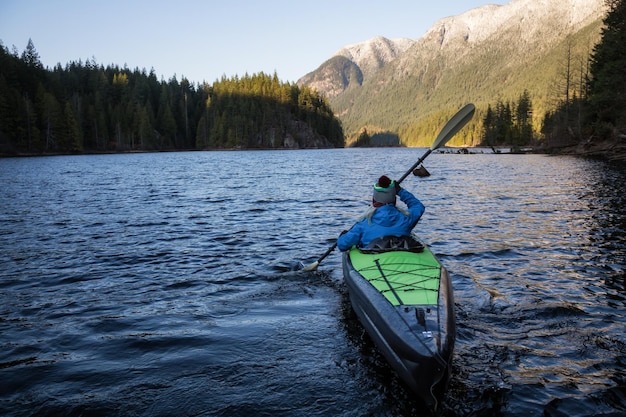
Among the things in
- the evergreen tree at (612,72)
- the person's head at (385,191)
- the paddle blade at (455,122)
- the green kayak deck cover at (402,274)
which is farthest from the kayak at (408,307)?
the evergreen tree at (612,72)

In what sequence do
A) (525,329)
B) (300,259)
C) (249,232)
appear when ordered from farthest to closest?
(249,232)
(300,259)
(525,329)

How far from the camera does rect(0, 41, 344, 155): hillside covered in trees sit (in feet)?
260

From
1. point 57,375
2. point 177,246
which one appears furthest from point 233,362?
point 177,246

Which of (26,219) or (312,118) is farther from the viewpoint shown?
(312,118)

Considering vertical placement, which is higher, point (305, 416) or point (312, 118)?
point (312, 118)

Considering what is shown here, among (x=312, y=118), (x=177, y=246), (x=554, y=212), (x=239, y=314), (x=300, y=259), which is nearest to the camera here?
(x=239, y=314)

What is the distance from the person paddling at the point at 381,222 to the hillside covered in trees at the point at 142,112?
78.0 m

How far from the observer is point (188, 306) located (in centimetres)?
852

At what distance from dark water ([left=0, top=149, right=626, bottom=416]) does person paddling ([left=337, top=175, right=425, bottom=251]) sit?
1394 millimetres

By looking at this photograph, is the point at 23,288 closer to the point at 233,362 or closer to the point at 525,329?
the point at 233,362

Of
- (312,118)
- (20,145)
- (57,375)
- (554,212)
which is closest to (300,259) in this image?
(57,375)

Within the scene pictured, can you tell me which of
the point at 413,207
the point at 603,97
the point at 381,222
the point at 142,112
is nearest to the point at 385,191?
the point at 381,222

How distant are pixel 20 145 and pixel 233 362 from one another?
84919 millimetres

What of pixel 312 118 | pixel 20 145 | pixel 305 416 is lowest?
pixel 305 416
